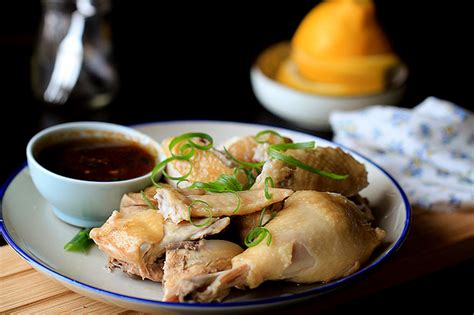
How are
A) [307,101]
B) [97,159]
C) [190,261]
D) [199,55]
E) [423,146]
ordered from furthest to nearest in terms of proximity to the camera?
[199,55] → [307,101] → [423,146] → [97,159] → [190,261]

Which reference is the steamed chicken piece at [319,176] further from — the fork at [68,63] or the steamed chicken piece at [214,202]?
the fork at [68,63]

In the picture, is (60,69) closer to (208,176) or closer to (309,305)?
(208,176)

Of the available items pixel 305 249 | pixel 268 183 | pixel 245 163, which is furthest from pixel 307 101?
pixel 305 249

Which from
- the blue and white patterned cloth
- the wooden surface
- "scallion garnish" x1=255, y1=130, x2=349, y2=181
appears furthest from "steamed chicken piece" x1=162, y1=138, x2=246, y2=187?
the blue and white patterned cloth

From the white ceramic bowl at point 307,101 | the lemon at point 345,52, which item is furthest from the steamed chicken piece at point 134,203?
the lemon at point 345,52

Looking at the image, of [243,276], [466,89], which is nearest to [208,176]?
[243,276]

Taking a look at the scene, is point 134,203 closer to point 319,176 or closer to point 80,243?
point 80,243
